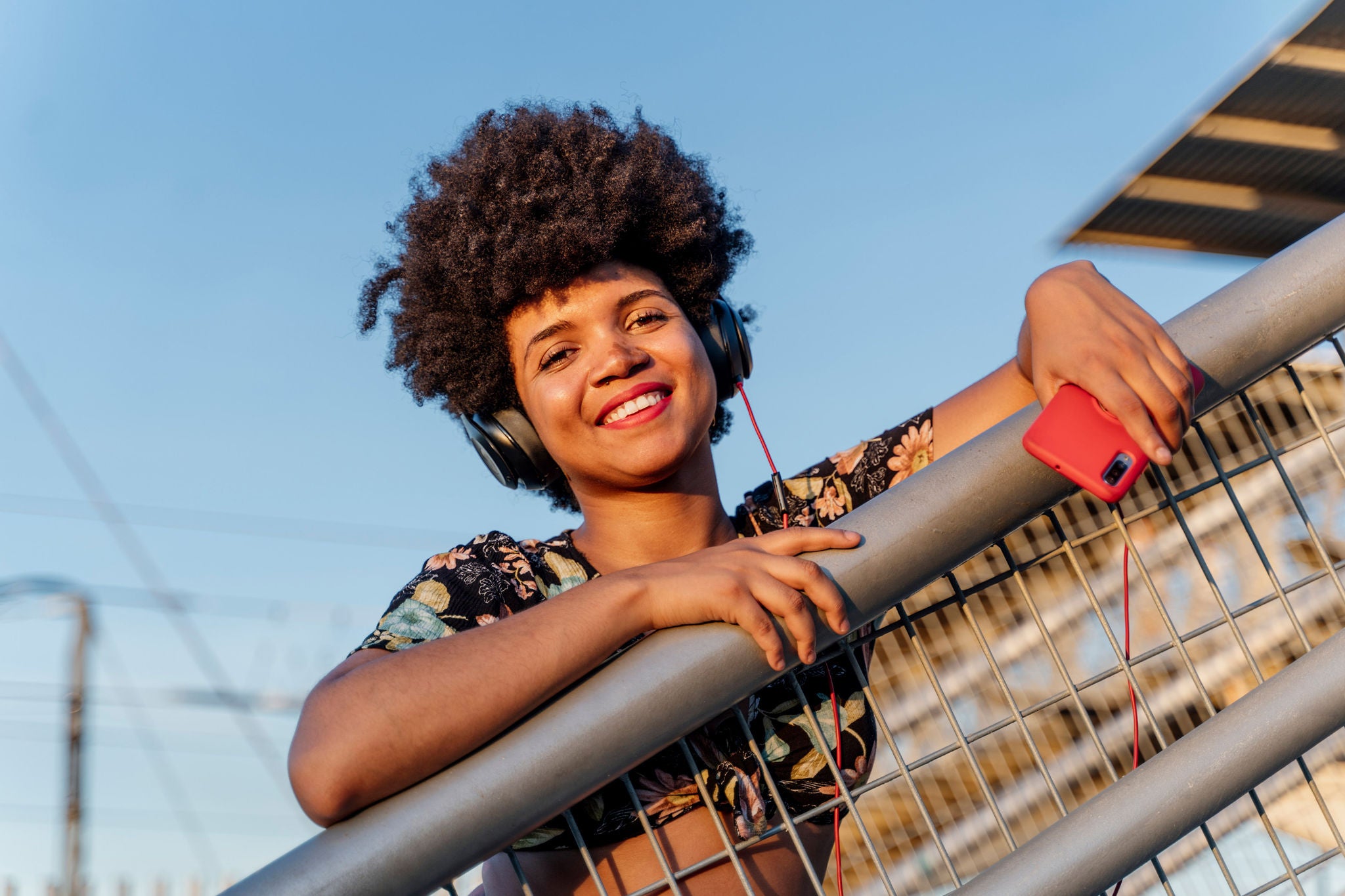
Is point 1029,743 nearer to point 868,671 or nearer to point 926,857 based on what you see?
point 868,671

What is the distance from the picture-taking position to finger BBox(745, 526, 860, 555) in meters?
1.07

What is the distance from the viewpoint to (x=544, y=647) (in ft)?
3.78

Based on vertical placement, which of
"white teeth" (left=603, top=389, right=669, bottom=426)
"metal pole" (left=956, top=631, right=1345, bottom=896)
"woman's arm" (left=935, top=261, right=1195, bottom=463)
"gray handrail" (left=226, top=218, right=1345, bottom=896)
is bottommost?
"metal pole" (left=956, top=631, right=1345, bottom=896)

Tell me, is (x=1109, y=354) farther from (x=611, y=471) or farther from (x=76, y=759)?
(x=76, y=759)

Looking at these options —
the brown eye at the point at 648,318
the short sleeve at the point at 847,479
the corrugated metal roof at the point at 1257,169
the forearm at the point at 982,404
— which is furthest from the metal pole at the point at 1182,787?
the corrugated metal roof at the point at 1257,169

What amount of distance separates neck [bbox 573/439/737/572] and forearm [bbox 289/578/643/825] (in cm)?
85

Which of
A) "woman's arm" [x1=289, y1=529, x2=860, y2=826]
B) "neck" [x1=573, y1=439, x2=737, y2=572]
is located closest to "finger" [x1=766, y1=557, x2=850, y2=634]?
"woman's arm" [x1=289, y1=529, x2=860, y2=826]

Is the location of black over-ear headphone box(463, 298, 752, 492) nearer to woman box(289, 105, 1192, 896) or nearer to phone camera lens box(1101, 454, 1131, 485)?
woman box(289, 105, 1192, 896)

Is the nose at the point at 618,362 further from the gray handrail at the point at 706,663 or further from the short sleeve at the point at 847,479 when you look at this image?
the gray handrail at the point at 706,663

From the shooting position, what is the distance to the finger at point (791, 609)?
41.4 inches

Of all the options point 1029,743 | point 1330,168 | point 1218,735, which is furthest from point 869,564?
point 1330,168

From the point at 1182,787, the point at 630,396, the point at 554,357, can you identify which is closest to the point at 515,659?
the point at 1182,787

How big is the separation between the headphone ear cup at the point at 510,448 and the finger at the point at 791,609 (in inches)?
45.1

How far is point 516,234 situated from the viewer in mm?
2117
